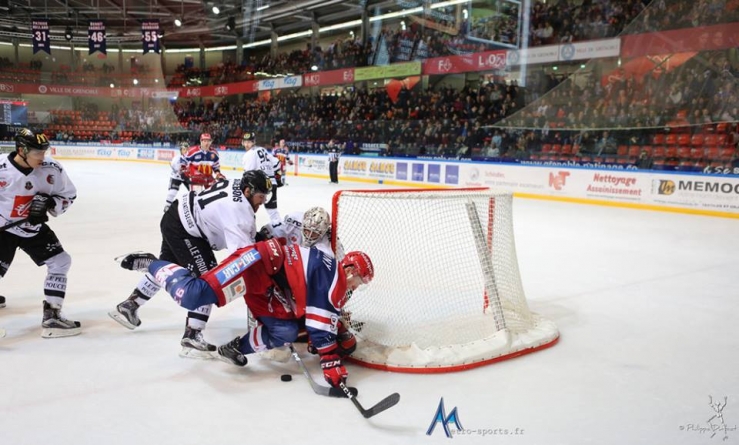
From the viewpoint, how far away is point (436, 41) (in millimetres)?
19734

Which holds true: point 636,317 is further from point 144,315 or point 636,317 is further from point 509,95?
point 509,95

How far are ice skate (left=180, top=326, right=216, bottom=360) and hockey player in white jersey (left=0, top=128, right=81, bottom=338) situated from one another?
89 cm

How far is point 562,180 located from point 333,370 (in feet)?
34.5

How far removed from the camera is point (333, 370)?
278 centimetres

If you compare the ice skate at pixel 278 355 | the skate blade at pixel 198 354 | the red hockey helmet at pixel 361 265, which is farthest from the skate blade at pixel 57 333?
the red hockey helmet at pixel 361 265

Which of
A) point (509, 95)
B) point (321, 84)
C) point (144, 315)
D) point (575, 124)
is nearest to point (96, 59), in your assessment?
point (321, 84)

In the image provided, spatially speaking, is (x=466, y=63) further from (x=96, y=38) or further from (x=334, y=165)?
(x=96, y=38)

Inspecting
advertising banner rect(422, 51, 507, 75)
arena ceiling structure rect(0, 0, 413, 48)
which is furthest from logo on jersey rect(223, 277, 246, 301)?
arena ceiling structure rect(0, 0, 413, 48)

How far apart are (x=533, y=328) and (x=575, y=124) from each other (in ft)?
32.2

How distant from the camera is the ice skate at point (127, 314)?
3.64 m

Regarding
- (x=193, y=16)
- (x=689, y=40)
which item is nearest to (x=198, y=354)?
(x=689, y=40)

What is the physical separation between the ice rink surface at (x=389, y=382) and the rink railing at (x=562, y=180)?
5589 millimetres

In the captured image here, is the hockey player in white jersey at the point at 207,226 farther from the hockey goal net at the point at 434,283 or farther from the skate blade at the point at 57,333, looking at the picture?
the skate blade at the point at 57,333

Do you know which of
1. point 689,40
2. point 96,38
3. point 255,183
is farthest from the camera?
point 96,38
